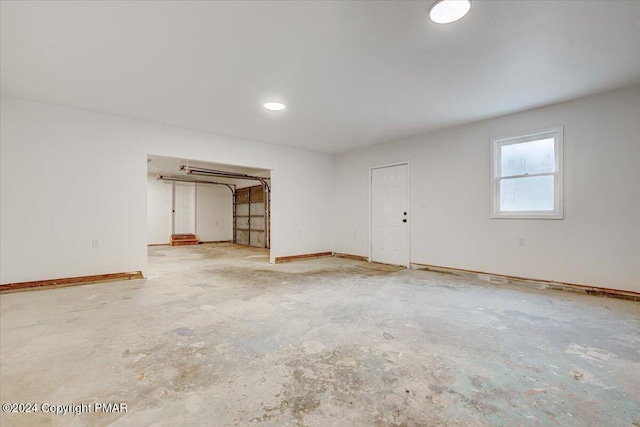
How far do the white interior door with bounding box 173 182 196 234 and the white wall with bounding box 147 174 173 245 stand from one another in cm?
18

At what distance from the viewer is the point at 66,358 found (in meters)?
2.03

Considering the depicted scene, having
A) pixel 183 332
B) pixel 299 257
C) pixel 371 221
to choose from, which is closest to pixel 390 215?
pixel 371 221

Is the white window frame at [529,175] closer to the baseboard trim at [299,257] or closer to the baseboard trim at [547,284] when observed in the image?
the baseboard trim at [547,284]

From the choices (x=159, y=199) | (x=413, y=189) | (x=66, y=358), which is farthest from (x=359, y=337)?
(x=159, y=199)

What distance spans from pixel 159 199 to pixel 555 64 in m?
10.8

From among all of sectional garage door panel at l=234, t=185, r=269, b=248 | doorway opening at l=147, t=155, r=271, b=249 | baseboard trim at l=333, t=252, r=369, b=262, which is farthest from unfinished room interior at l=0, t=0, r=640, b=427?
doorway opening at l=147, t=155, r=271, b=249

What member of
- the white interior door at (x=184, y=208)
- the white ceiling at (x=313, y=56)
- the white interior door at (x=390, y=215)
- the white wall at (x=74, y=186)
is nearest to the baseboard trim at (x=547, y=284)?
the white interior door at (x=390, y=215)

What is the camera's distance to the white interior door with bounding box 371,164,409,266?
575cm

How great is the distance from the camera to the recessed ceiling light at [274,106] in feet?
12.9

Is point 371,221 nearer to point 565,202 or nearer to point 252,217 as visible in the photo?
point 565,202

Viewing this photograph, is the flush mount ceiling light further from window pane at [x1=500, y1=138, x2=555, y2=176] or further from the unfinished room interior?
window pane at [x1=500, y1=138, x2=555, y2=176]

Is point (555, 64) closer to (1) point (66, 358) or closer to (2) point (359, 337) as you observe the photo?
(2) point (359, 337)

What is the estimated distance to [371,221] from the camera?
21.1ft

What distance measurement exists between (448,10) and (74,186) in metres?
5.00
